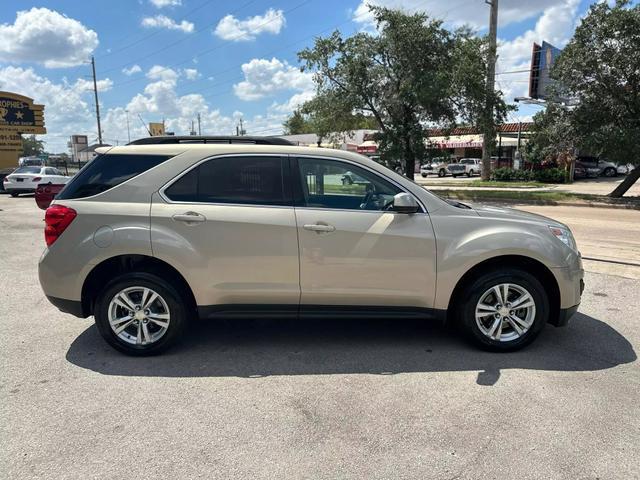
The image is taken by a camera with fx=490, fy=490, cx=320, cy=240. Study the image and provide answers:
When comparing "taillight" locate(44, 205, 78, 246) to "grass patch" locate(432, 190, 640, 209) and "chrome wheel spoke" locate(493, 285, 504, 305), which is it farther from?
"grass patch" locate(432, 190, 640, 209)

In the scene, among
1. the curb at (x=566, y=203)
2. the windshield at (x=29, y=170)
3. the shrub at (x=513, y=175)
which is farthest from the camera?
the shrub at (x=513, y=175)

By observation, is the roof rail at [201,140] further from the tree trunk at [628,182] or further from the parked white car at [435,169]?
the parked white car at [435,169]

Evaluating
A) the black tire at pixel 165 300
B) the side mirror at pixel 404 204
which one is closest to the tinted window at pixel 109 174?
the black tire at pixel 165 300

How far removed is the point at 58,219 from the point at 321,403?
2605 millimetres

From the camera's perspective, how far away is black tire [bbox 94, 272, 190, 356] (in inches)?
159

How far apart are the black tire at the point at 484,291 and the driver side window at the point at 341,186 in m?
1.02

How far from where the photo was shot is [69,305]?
4156 mm

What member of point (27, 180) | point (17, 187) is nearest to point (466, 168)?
point (27, 180)

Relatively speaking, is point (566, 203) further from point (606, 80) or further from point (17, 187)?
point (17, 187)

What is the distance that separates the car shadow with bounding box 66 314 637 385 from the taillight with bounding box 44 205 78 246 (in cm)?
109

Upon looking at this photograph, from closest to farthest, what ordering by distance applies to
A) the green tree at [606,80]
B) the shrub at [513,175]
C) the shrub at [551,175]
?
the green tree at [606,80] < the shrub at [551,175] < the shrub at [513,175]

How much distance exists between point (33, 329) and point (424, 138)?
1704 centimetres

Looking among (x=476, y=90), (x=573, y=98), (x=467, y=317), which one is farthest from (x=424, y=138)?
(x=467, y=317)

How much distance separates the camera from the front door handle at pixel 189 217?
3.98 m
